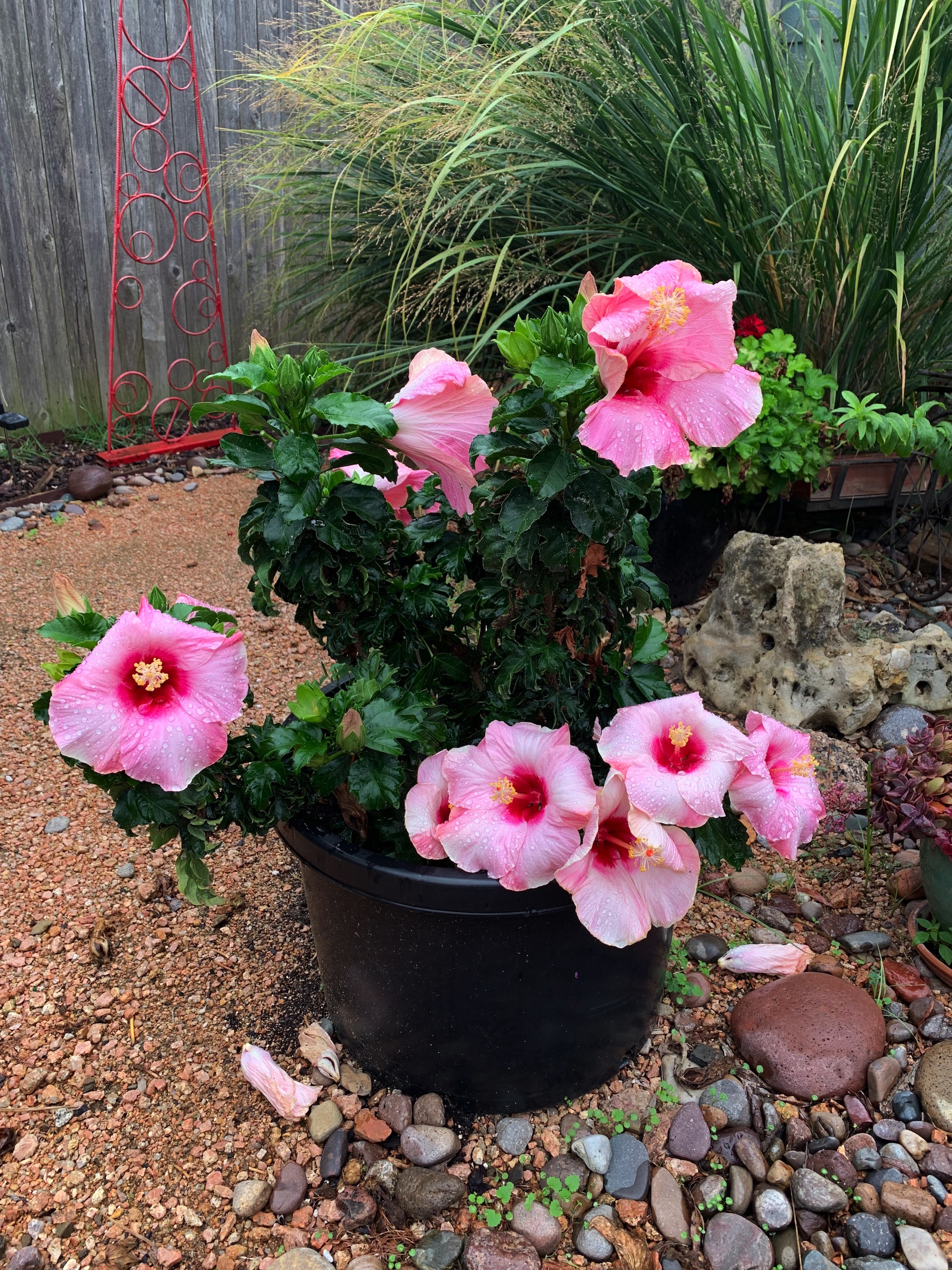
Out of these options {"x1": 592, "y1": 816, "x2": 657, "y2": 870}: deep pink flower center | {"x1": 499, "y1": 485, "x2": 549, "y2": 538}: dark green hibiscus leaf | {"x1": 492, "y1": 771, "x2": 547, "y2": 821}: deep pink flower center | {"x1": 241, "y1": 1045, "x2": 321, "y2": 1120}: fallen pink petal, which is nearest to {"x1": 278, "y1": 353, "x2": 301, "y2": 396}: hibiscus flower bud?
{"x1": 499, "y1": 485, "x2": 549, "y2": 538}: dark green hibiscus leaf

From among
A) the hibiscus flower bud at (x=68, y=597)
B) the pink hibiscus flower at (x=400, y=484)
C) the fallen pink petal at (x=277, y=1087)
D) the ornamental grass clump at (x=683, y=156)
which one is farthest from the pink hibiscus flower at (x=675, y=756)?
the ornamental grass clump at (x=683, y=156)

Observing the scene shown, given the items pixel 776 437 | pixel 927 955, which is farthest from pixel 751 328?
pixel 927 955

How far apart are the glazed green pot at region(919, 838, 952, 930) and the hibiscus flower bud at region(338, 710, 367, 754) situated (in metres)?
1.05

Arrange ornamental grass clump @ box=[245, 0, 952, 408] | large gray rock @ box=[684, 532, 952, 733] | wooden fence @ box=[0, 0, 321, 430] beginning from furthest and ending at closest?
wooden fence @ box=[0, 0, 321, 430], ornamental grass clump @ box=[245, 0, 952, 408], large gray rock @ box=[684, 532, 952, 733]

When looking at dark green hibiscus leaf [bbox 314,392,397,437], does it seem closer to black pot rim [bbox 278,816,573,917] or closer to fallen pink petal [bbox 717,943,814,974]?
black pot rim [bbox 278,816,573,917]

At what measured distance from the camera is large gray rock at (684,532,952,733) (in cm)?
221

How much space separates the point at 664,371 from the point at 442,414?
0.86 feet

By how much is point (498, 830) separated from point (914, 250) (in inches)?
98.6

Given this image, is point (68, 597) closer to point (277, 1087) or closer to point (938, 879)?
point (277, 1087)

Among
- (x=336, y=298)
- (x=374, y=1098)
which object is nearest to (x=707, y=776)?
(x=374, y=1098)

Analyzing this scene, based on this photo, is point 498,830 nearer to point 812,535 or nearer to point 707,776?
point 707,776

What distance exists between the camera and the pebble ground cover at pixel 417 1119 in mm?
1235

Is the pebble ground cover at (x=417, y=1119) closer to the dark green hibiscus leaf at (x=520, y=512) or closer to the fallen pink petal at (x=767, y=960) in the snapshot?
the fallen pink petal at (x=767, y=960)

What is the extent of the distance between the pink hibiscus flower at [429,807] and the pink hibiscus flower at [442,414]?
0.34 metres
